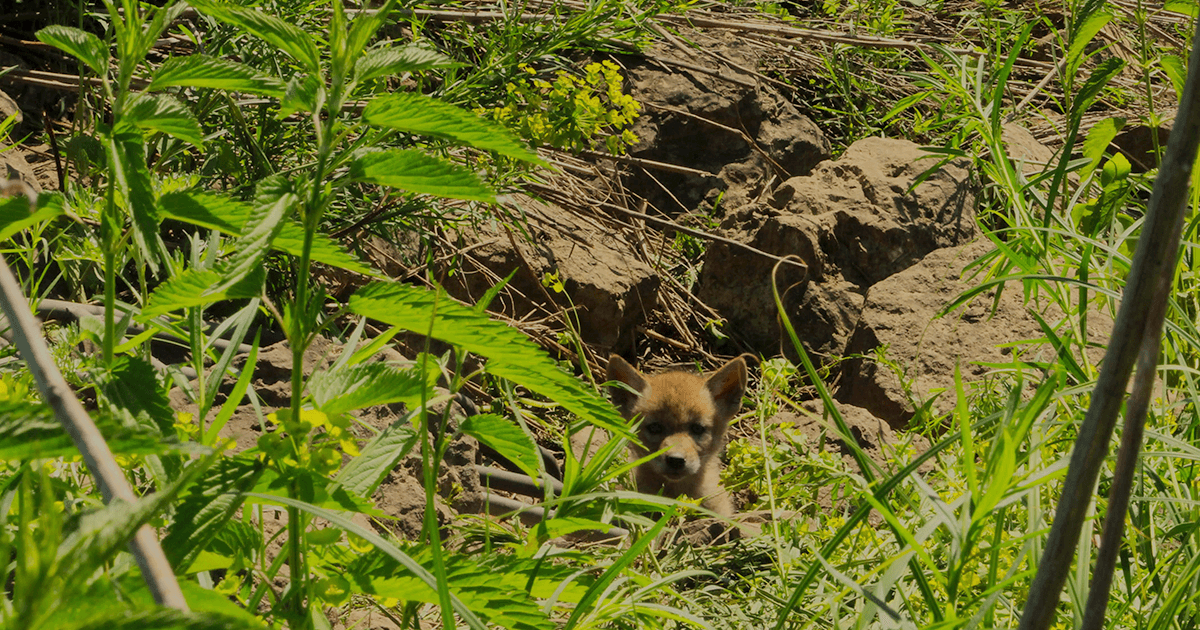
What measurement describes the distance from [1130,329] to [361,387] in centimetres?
90

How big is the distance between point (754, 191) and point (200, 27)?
3.27 m

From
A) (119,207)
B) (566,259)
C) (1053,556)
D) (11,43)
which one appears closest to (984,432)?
(1053,556)

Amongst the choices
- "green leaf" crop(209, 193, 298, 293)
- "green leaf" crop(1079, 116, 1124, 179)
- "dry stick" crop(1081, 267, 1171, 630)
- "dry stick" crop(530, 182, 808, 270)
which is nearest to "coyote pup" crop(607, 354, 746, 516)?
"dry stick" crop(530, 182, 808, 270)

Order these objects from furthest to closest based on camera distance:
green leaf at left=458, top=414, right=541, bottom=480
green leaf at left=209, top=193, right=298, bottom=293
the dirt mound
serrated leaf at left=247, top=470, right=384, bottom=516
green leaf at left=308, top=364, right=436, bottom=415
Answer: the dirt mound → green leaf at left=458, top=414, right=541, bottom=480 → green leaf at left=308, top=364, right=436, bottom=415 → serrated leaf at left=247, top=470, right=384, bottom=516 → green leaf at left=209, top=193, right=298, bottom=293

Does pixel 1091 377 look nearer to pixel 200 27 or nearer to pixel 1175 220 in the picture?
pixel 1175 220

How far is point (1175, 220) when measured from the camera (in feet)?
2.67

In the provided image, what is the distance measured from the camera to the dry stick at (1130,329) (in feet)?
2.63

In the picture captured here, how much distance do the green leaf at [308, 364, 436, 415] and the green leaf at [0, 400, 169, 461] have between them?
1.28 feet

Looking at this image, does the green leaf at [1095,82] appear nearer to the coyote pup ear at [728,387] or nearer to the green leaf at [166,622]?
the green leaf at [166,622]

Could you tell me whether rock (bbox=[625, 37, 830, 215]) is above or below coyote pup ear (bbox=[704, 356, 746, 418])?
above

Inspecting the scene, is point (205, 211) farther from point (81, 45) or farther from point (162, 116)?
point (81, 45)

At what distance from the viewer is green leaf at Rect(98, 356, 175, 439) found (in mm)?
1137

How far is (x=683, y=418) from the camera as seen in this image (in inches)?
189

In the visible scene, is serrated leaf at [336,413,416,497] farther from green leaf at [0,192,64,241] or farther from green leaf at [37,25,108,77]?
green leaf at [37,25,108,77]
